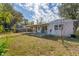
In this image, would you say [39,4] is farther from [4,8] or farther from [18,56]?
[18,56]

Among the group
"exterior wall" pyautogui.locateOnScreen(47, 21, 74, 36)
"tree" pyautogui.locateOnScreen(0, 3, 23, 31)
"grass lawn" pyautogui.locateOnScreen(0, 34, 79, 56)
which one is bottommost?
"grass lawn" pyautogui.locateOnScreen(0, 34, 79, 56)

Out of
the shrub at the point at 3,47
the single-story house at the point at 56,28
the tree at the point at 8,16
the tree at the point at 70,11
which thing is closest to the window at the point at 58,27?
the single-story house at the point at 56,28

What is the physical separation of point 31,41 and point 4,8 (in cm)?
64

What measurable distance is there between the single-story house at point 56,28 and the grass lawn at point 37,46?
0.11 metres

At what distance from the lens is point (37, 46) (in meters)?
4.10

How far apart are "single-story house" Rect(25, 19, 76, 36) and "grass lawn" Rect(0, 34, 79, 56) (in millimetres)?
108

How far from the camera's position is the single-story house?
13.3 feet

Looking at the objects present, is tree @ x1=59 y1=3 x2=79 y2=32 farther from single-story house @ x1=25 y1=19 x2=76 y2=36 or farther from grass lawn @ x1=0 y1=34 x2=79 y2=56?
grass lawn @ x1=0 y1=34 x2=79 y2=56

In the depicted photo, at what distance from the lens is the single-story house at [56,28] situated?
406 cm

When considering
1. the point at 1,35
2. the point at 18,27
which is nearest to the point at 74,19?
the point at 18,27

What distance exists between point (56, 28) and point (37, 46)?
15.5 inches

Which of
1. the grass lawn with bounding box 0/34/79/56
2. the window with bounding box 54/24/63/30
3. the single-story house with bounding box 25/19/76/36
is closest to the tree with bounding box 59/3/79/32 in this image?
the single-story house with bounding box 25/19/76/36

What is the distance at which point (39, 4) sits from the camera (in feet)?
13.4

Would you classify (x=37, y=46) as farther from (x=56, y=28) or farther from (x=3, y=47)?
(x=3, y=47)
